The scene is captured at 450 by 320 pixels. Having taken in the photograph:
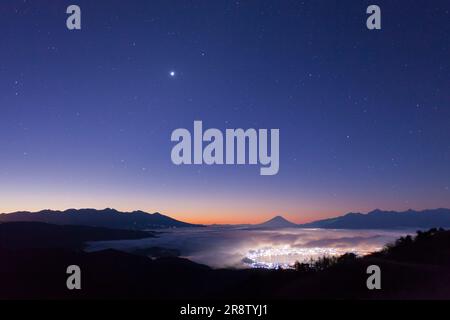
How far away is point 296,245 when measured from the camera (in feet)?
29.3

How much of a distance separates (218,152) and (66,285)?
404 cm

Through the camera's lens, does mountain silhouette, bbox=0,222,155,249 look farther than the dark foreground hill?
Yes

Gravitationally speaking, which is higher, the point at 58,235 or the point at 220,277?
the point at 58,235

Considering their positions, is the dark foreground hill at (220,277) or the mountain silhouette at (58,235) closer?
the dark foreground hill at (220,277)

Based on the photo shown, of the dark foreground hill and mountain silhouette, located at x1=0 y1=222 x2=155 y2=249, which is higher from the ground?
mountain silhouette, located at x1=0 y1=222 x2=155 y2=249

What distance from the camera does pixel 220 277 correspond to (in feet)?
37.9

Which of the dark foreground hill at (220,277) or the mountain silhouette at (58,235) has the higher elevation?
the mountain silhouette at (58,235)

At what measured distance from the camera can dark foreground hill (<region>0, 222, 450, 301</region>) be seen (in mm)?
7230

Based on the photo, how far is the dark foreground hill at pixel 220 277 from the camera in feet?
23.7

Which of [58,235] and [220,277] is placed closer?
[58,235]
